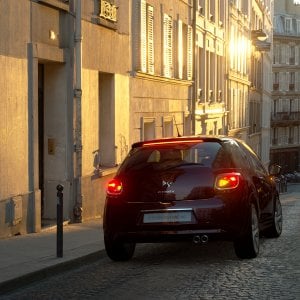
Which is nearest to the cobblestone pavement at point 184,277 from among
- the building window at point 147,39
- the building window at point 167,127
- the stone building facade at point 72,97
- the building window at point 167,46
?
the stone building facade at point 72,97

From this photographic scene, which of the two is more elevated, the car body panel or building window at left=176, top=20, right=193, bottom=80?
building window at left=176, top=20, right=193, bottom=80

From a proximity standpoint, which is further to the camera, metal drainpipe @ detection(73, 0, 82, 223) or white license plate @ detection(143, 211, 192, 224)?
metal drainpipe @ detection(73, 0, 82, 223)

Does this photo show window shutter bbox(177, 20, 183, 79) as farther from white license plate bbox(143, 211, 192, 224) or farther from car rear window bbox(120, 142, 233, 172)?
white license plate bbox(143, 211, 192, 224)

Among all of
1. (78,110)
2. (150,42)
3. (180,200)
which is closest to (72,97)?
(78,110)

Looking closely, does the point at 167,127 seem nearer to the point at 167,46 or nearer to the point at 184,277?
the point at 167,46

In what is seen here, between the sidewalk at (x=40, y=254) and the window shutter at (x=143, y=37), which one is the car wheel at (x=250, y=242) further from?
the window shutter at (x=143, y=37)

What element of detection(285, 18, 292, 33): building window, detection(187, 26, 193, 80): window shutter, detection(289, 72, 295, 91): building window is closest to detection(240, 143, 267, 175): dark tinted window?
detection(187, 26, 193, 80): window shutter

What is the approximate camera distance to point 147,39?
2039cm

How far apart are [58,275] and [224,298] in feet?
7.46

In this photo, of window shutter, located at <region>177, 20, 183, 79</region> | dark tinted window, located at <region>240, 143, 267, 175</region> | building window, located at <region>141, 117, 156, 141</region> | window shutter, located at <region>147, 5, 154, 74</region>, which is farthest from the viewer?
window shutter, located at <region>177, 20, 183, 79</region>

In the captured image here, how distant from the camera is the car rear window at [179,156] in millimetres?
9492

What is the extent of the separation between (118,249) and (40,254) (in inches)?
38.9

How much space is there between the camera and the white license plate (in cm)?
920

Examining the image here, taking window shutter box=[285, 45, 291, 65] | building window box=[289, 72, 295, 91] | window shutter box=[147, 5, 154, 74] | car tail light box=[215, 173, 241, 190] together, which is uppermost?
window shutter box=[285, 45, 291, 65]
